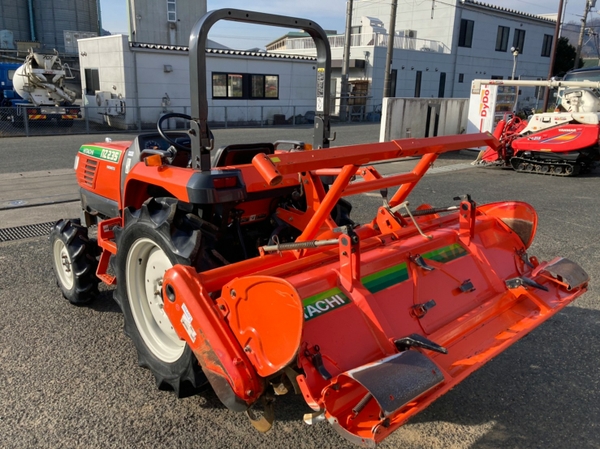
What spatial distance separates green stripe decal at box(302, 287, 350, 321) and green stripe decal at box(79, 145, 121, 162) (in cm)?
226

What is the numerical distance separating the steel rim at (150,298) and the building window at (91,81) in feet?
61.7

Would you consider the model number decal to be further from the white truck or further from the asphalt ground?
the white truck

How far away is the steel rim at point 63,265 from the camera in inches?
152

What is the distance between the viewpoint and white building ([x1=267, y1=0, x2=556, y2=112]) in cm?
2678

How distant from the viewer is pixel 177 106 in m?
19.4

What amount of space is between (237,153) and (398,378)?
5.89ft

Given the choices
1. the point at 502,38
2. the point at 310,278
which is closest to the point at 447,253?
the point at 310,278

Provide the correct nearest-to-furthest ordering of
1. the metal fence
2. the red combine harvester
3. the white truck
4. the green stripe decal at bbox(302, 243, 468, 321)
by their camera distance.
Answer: the green stripe decal at bbox(302, 243, 468, 321), the red combine harvester, the metal fence, the white truck

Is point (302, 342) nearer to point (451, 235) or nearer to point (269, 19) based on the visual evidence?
point (451, 235)

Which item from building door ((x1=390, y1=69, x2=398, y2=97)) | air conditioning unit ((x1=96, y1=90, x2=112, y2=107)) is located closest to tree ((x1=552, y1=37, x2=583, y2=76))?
building door ((x1=390, y1=69, x2=398, y2=97))

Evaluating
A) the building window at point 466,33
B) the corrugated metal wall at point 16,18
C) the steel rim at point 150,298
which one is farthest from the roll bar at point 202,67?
the corrugated metal wall at point 16,18

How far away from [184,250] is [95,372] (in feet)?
3.61

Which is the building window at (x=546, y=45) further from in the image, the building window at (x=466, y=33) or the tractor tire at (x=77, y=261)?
the tractor tire at (x=77, y=261)

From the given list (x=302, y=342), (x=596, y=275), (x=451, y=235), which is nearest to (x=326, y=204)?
(x=302, y=342)
